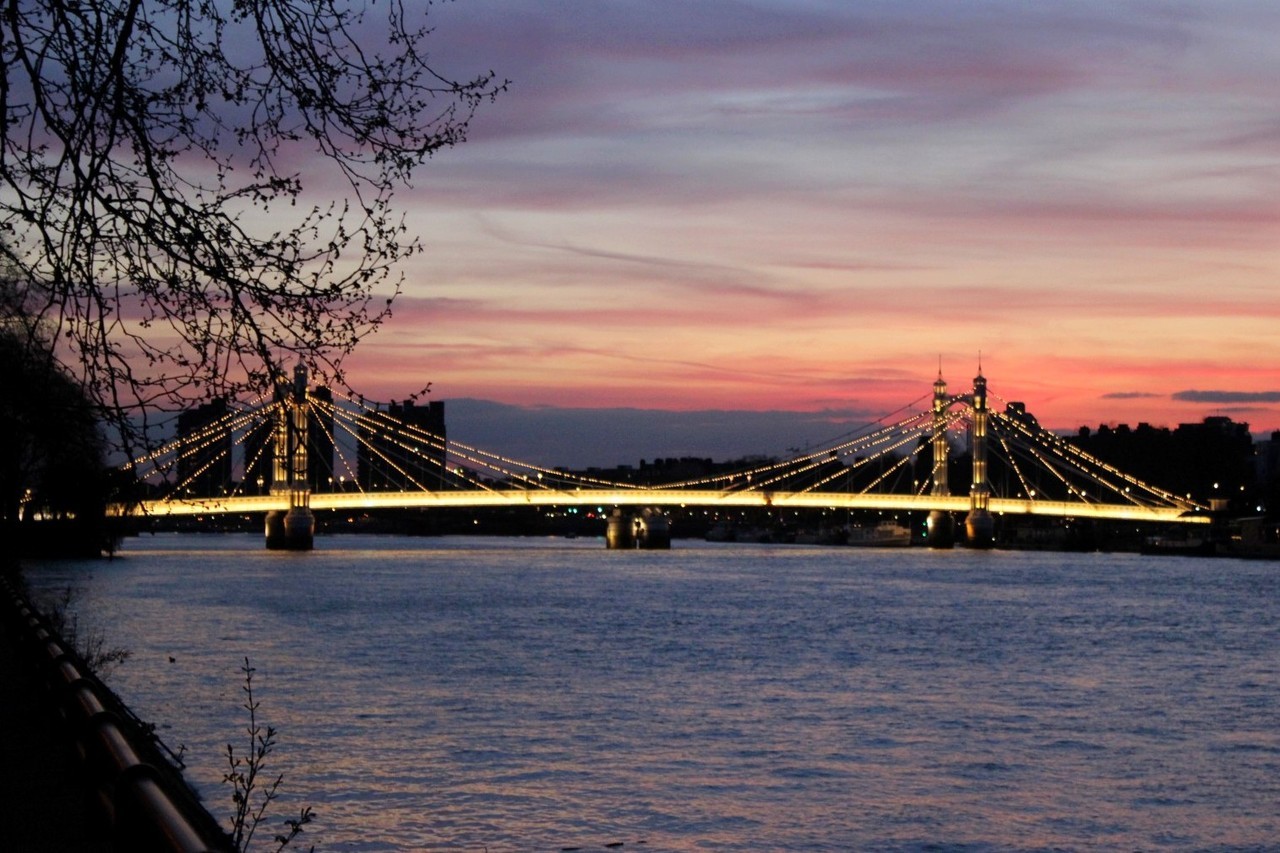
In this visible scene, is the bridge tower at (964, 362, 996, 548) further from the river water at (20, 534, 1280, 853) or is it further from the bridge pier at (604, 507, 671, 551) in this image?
the river water at (20, 534, 1280, 853)

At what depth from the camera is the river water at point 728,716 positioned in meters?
14.0

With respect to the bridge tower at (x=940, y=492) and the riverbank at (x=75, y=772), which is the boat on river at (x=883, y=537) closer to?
the bridge tower at (x=940, y=492)

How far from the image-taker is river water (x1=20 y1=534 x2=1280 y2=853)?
14.0 meters

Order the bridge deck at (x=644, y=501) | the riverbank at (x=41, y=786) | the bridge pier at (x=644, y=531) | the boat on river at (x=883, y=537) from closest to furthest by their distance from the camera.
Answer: the riverbank at (x=41, y=786) → the bridge deck at (x=644, y=501) → the bridge pier at (x=644, y=531) → the boat on river at (x=883, y=537)

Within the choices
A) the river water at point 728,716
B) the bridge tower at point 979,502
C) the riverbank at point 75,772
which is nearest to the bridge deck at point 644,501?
the bridge tower at point 979,502

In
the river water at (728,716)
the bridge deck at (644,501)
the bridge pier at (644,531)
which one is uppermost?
the bridge deck at (644,501)

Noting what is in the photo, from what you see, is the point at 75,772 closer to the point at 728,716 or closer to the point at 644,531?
the point at 728,716

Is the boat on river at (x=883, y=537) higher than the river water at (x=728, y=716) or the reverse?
higher

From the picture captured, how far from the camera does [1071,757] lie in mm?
17656

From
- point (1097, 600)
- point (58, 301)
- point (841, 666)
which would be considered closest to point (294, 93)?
point (58, 301)

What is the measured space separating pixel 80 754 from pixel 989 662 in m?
22.8

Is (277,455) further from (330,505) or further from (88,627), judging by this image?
(330,505)

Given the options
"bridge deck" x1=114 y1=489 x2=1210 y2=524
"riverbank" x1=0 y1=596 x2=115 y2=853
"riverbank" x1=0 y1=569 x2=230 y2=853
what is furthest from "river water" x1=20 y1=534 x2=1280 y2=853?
"bridge deck" x1=114 y1=489 x2=1210 y2=524

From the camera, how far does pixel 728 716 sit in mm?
20812
